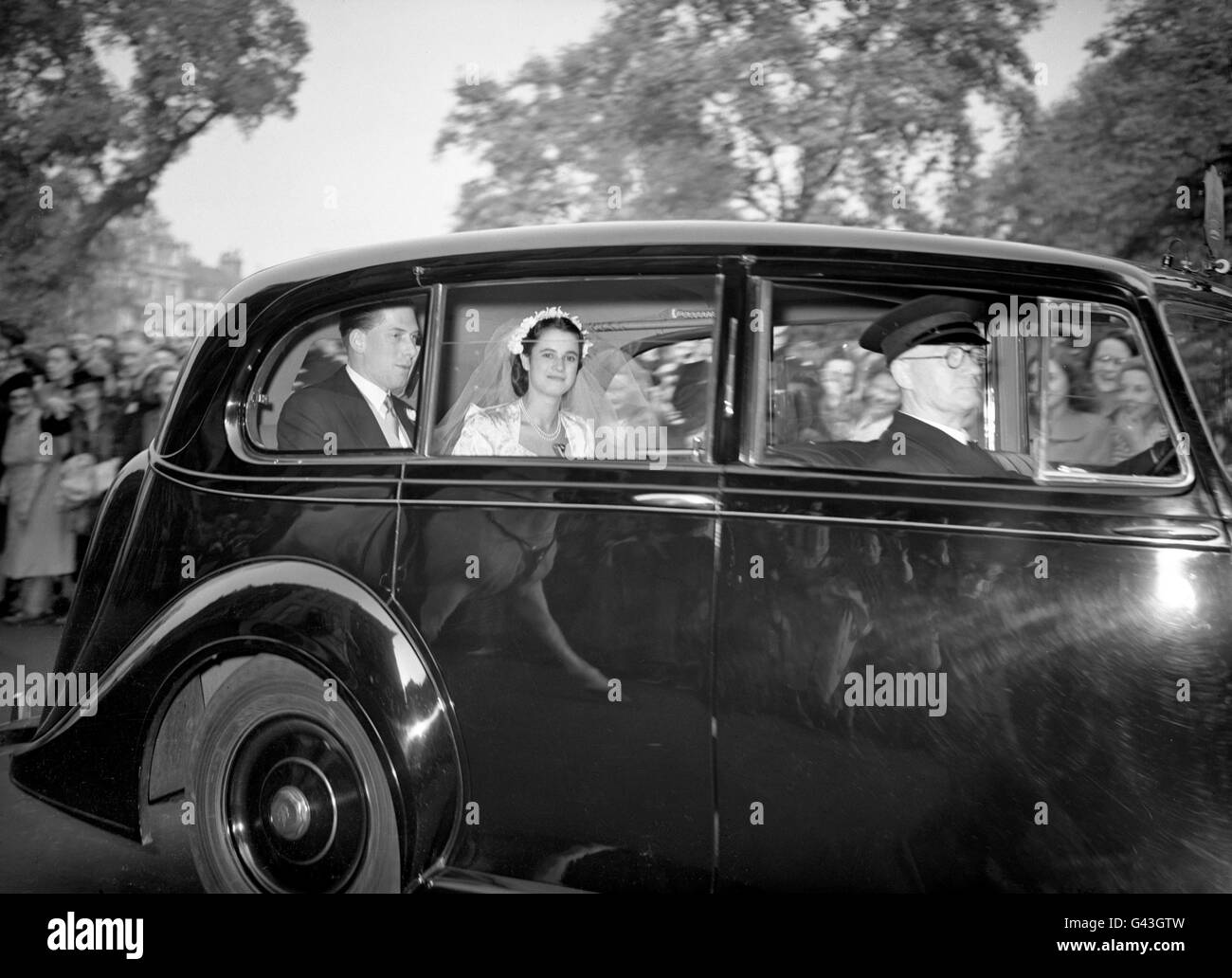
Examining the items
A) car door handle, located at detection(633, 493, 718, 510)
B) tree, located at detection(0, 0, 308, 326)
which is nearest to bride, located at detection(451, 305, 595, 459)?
car door handle, located at detection(633, 493, 718, 510)

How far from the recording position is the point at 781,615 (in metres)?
2.73

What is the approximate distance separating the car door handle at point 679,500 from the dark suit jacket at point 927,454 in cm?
42

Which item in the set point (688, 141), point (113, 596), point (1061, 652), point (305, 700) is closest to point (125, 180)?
point (688, 141)

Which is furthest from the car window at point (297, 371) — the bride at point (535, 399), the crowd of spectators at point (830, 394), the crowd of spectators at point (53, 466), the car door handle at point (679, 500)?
the crowd of spectators at point (53, 466)

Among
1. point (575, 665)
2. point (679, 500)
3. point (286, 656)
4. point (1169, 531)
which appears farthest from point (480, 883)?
point (1169, 531)

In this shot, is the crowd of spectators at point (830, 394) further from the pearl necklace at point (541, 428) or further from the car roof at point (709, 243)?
the pearl necklace at point (541, 428)

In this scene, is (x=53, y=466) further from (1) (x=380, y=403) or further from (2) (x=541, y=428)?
(2) (x=541, y=428)

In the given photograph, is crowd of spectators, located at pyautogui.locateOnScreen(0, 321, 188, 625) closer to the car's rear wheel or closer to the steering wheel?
the car's rear wheel

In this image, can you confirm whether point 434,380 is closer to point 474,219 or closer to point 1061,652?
point 1061,652

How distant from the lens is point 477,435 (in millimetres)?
3119

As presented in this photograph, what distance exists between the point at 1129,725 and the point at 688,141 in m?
5.91

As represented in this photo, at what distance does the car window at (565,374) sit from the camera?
3041 millimetres

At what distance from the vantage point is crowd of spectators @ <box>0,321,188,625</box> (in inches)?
266

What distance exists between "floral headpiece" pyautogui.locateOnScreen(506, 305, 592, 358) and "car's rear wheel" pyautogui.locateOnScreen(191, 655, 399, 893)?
1.05 m
